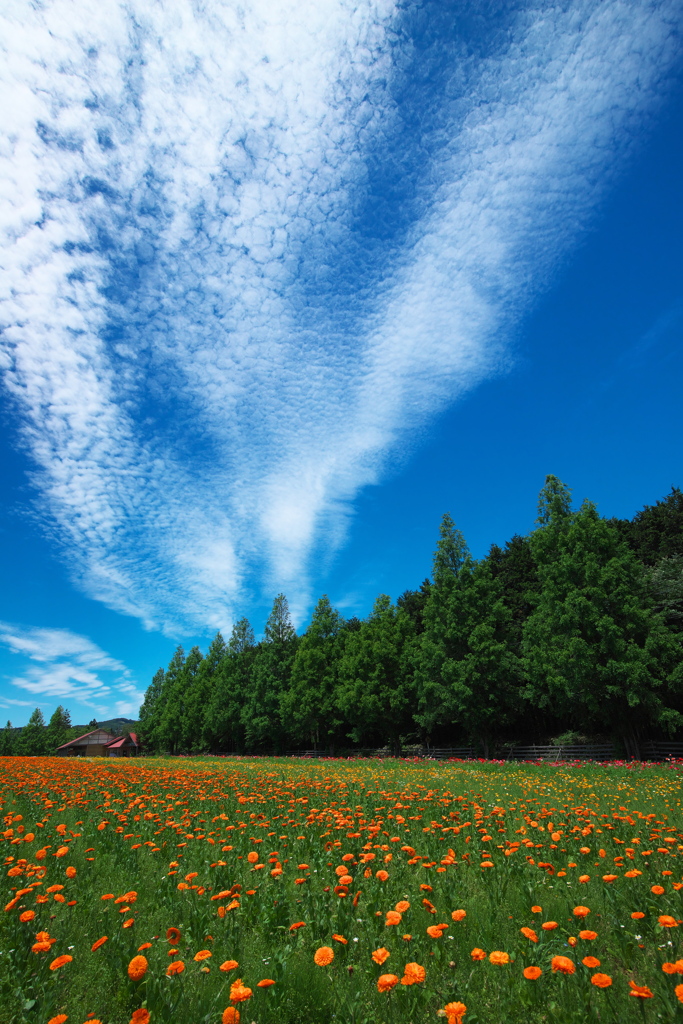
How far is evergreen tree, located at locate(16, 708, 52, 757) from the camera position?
264 ft

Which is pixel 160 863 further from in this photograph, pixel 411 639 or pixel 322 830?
pixel 411 639

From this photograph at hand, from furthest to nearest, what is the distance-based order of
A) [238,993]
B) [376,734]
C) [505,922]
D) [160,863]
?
1. [376,734]
2. [160,863]
3. [505,922]
4. [238,993]

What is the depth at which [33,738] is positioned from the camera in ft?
268

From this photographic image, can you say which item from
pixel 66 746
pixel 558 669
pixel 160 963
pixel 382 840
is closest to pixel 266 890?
pixel 160 963

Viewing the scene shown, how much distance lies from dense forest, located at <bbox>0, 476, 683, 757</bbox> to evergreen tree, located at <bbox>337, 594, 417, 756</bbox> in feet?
0.38

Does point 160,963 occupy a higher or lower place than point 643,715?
lower

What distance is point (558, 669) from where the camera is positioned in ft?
76.7

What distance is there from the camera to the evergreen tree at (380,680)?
111 ft

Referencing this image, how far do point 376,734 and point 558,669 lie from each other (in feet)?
74.9

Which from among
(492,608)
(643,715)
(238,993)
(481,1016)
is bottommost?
(481,1016)

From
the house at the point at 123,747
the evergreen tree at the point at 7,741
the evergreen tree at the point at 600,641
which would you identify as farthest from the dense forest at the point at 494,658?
the evergreen tree at the point at 7,741

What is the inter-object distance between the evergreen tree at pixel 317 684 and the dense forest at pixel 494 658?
0.42 ft

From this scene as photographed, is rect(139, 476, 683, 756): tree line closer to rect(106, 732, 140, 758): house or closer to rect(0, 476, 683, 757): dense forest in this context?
rect(0, 476, 683, 757): dense forest

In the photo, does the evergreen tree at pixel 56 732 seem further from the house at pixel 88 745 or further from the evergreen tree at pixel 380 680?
the evergreen tree at pixel 380 680
